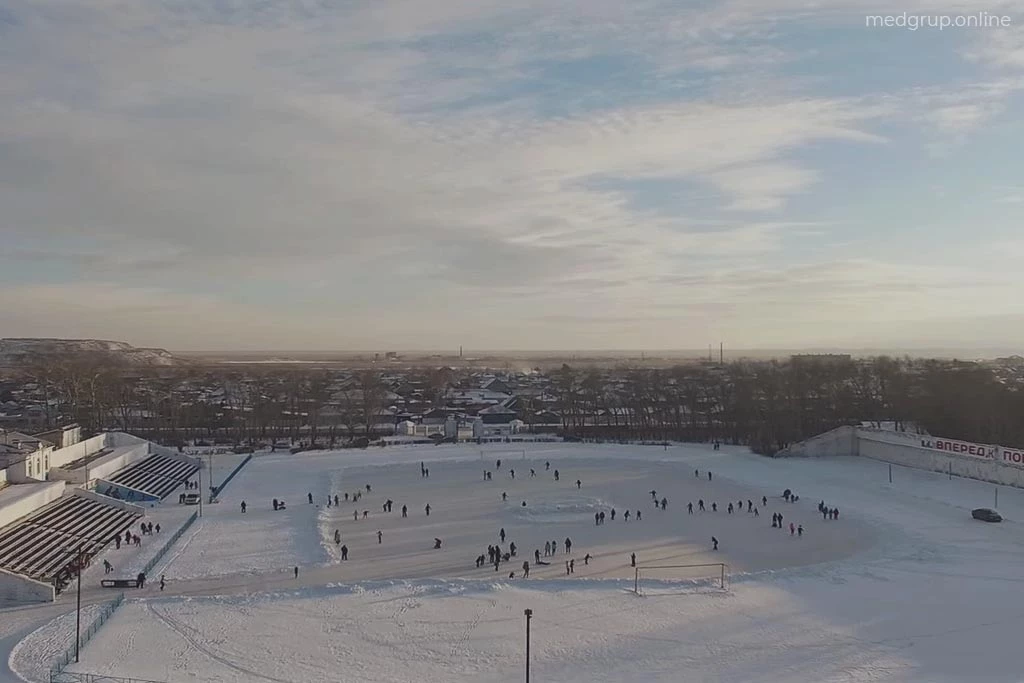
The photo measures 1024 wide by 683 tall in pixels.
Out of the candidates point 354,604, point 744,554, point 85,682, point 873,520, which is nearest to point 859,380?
point 873,520

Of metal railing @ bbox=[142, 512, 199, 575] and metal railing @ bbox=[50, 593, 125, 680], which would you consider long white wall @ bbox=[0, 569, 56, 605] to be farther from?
metal railing @ bbox=[142, 512, 199, 575]

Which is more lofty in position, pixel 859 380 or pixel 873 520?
pixel 859 380

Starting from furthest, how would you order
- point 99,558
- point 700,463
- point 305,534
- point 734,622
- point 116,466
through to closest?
point 700,463
point 116,466
point 305,534
point 99,558
point 734,622

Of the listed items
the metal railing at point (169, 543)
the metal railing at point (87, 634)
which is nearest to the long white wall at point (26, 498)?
the metal railing at point (169, 543)

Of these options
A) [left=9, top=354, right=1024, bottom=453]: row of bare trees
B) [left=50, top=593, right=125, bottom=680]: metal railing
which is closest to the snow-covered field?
[left=50, top=593, right=125, bottom=680]: metal railing

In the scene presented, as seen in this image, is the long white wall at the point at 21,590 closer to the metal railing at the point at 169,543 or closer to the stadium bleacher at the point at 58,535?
the stadium bleacher at the point at 58,535

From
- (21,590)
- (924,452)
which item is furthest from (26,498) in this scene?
(924,452)

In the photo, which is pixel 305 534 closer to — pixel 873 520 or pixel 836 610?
pixel 836 610
